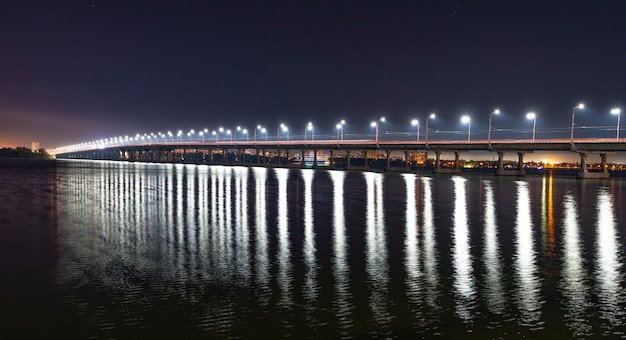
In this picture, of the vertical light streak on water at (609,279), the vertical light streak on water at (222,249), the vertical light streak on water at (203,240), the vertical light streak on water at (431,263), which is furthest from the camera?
the vertical light streak on water at (203,240)

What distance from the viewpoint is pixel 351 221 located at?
872 inches

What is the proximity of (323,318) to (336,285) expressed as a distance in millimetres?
2242

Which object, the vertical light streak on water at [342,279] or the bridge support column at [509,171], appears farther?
the bridge support column at [509,171]

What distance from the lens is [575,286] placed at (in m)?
11.2

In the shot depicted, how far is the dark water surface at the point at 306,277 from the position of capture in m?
8.32

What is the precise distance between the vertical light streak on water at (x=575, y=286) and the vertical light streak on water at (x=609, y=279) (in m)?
0.28

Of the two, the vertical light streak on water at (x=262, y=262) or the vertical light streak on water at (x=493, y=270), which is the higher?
the vertical light streak on water at (x=262, y=262)

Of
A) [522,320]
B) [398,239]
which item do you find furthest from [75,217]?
[522,320]

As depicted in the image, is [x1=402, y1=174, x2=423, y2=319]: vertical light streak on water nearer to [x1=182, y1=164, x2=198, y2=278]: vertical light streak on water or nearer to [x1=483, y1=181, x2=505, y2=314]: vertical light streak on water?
[x1=483, y1=181, x2=505, y2=314]: vertical light streak on water

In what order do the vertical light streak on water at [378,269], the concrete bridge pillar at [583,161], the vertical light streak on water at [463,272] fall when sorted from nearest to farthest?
the vertical light streak on water at [378,269] → the vertical light streak on water at [463,272] → the concrete bridge pillar at [583,161]

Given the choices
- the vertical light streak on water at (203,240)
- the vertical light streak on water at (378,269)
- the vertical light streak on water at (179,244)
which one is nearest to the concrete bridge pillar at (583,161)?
the vertical light streak on water at (378,269)

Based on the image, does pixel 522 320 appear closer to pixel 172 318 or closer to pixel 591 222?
pixel 172 318

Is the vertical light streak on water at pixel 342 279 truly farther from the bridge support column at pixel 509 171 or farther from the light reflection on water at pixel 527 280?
the bridge support column at pixel 509 171

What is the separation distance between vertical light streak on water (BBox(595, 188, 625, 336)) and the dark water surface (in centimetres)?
5
